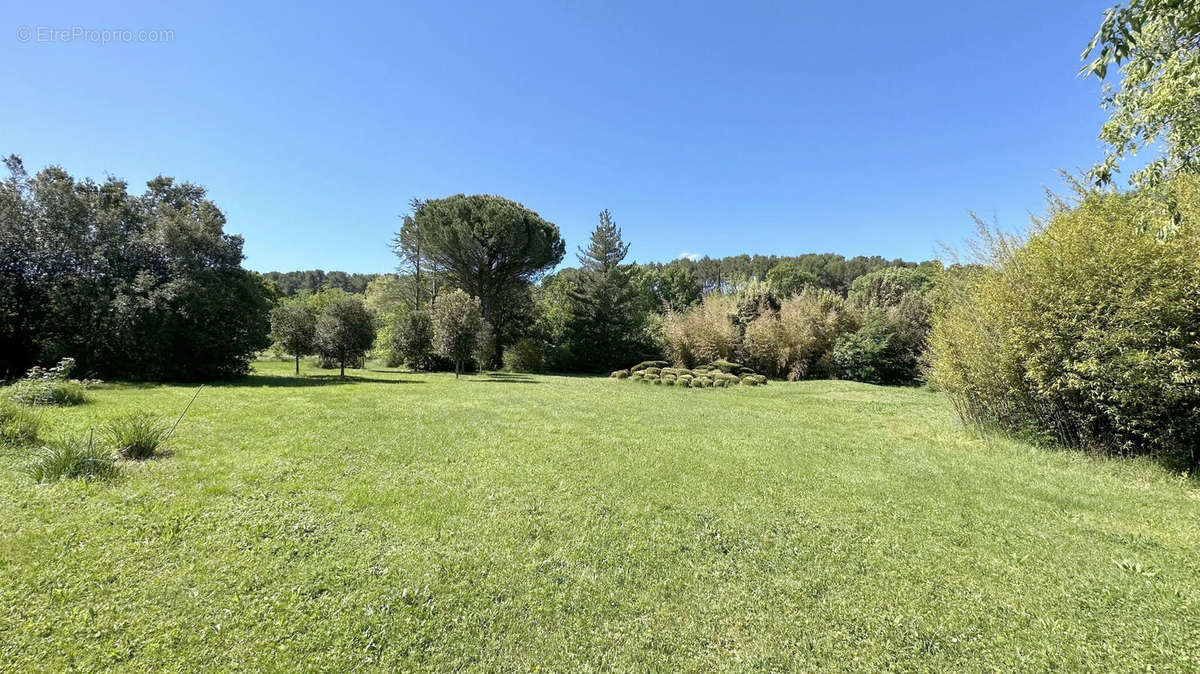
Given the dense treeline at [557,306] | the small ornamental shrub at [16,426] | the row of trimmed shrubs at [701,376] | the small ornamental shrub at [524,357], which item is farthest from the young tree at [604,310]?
the small ornamental shrub at [16,426]

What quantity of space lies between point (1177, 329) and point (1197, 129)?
8.99ft

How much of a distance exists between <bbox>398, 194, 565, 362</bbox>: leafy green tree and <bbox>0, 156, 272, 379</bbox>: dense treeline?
8751 millimetres

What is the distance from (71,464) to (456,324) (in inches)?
461

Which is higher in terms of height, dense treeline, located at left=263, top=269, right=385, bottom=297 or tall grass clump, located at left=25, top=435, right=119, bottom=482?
dense treeline, located at left=263, top=269, right=385, bottom=297

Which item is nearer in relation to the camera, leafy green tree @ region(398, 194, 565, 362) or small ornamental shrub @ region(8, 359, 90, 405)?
small ornamental shrub @ region(8, 359, 90, 405)

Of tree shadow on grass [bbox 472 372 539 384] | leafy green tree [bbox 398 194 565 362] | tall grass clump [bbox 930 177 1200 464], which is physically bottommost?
tree shadow on grass [bbox 472 372 539 384]

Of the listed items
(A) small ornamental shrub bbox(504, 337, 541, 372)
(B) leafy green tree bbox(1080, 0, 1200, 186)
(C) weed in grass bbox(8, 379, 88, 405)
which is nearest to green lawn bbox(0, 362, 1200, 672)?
(C) weed in grass bbox(8, 379, 88, 405)

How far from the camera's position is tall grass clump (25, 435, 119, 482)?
12.3 ft

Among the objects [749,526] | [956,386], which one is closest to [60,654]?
[749,526]

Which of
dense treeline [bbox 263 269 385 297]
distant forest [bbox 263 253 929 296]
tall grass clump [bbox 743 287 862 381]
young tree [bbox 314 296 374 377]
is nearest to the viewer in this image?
young tree [bbox 314 296 374 377]

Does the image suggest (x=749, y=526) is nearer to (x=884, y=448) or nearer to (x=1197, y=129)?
(x=884, y=448)

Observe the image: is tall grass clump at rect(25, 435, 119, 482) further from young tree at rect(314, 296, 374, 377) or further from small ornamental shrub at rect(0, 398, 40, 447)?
young tree at rect(314, 296, 374, 377)

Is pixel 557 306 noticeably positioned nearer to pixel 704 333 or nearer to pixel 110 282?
pixel 704 333

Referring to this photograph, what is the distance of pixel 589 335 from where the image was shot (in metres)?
20.8
